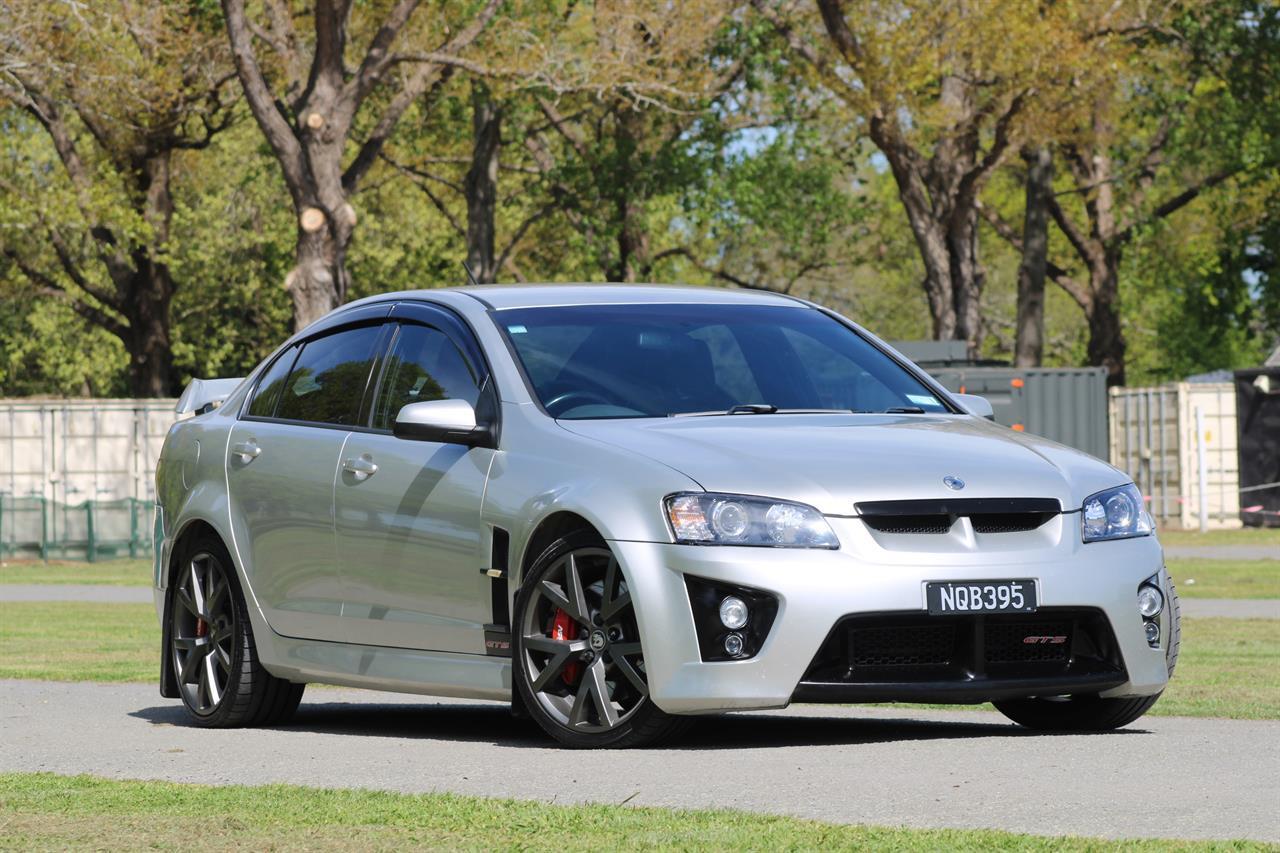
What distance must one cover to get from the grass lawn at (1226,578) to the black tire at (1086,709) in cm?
1233

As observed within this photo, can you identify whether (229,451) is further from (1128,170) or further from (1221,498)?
(1128,170)

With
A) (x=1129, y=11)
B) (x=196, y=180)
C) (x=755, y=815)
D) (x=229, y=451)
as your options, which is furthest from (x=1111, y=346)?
(x=755, y=815)

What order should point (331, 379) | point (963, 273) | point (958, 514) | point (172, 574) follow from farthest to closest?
point (963, 273), point (172, 574), point (331, 379), point (958, 514)

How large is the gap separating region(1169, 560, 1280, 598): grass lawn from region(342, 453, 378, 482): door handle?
43.2 ft

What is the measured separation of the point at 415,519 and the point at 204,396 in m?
2.61

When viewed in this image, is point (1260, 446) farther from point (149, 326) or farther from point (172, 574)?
point (172, 574)

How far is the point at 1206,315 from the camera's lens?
51344 mm

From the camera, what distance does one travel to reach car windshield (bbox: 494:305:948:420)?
841 cm

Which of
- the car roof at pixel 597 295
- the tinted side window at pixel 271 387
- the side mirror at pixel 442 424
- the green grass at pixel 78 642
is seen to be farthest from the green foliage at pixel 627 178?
the side mirror at pixel 442 424

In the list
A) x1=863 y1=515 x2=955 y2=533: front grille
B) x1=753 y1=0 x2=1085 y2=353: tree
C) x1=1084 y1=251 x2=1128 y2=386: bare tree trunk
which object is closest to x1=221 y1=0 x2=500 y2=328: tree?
x1=753 y1=0 x2=1085 y2=353: tree

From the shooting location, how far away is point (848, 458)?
25.0 feet

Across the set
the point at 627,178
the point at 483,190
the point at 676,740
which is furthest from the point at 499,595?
the point at 627,178

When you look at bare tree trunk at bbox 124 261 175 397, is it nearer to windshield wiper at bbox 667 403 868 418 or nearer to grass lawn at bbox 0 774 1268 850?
windshield wiper at bbox 667 403 868 418

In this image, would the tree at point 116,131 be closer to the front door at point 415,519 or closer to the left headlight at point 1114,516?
the front door at point 415,519
